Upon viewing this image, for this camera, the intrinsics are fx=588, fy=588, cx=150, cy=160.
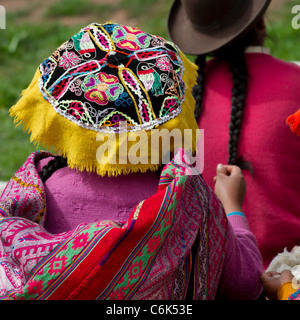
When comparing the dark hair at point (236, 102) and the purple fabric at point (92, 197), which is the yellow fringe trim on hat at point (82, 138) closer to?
the purple fabric at point (92, 197)

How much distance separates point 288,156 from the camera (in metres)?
2.58

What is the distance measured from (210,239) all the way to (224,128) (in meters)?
0.98

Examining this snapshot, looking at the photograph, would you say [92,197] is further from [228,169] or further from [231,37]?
[231,37]

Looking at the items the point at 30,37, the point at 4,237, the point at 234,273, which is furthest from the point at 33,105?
the point at 30,37

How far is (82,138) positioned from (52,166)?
25 centimetres

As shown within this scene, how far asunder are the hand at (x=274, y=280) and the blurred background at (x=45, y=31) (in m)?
2.89

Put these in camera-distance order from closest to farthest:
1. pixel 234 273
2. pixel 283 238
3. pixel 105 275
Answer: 1. pixel 105 275
2. pixel 234 273
3. pixel 283 238

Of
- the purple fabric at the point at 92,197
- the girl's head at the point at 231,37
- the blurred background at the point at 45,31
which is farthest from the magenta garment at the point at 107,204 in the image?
the blurred background at the point at 45,31

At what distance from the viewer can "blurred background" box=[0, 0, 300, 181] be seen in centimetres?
491

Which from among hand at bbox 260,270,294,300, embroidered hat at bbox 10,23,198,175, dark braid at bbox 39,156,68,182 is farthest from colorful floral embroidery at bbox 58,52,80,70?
hand at bbox 260,270,294,300

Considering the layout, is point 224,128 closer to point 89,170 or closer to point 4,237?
point 89,170

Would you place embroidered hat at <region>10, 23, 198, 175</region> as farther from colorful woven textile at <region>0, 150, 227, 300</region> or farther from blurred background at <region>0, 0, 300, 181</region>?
blurred background at <region>0, 0, 300, 181</region>

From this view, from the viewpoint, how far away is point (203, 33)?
2869 mm

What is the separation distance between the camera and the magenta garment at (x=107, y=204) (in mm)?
1728
